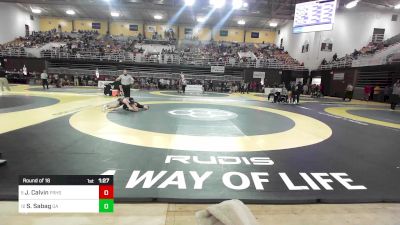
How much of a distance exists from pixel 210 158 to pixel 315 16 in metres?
19.2

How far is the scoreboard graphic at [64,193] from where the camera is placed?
5.29ft

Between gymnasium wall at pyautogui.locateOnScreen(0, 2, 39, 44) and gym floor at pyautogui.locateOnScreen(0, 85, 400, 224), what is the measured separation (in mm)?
30782

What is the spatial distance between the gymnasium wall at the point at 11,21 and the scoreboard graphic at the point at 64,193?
37.1 metres

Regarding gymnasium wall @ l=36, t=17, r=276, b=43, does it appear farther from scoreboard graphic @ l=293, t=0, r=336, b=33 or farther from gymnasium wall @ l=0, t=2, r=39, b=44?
scoreboard graphic @ l=293, t=0, r=336, b=33

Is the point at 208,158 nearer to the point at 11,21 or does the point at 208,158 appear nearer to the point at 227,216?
the point at 227,216

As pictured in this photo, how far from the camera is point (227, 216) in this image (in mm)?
1304

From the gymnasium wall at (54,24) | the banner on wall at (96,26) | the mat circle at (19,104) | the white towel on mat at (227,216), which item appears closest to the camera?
the white towel on mat at (227,216)

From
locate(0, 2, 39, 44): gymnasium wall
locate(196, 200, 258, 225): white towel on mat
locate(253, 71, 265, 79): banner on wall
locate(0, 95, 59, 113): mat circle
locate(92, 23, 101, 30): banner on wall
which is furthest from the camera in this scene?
locate(92, 23, 101, 30): banner on wall

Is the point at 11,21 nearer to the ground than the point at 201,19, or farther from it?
nearer to the ground

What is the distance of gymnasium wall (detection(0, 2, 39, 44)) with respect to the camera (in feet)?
98.8

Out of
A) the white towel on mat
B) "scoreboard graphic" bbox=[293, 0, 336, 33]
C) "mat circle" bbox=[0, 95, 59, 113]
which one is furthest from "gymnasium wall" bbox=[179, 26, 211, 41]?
the white towel on mat

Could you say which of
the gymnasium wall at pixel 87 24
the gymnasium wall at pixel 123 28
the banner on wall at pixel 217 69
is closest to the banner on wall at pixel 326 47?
the banner on wall at pixel 217 69

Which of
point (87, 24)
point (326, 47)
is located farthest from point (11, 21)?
point (326, 47)

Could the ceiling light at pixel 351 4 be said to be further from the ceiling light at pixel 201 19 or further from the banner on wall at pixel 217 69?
the ceiling light at pixel 201 19
